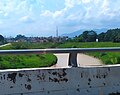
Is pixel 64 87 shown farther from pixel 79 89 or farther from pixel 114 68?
pixel 114 68

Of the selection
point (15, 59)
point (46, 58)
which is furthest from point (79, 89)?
point (46, 58)

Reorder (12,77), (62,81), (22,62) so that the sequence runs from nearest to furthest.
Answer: (12,77) < (62,81) < (22,62)

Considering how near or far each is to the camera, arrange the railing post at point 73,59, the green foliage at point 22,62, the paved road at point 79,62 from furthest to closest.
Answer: the green foliage at point 22,62 → the paved road at point 79,62 → the railing post at point 73,59

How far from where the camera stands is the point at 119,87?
734 centimetres

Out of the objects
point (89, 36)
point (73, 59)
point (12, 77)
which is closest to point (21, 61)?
point (89, 36)

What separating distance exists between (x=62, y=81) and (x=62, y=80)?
19 millimetres

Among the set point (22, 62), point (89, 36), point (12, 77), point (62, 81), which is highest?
point (12, 77)

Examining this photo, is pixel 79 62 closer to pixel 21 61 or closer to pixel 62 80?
pixel 62 80

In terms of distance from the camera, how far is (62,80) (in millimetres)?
6898

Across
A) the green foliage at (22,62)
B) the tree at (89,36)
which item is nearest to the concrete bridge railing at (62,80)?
the green foliage at (22,62)

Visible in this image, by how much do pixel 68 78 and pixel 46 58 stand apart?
2444 inches

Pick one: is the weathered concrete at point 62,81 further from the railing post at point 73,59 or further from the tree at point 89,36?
the tree at point 89,36

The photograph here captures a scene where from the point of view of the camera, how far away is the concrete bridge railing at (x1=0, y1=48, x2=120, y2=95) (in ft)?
21.5

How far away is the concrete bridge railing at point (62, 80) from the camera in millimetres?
6547
